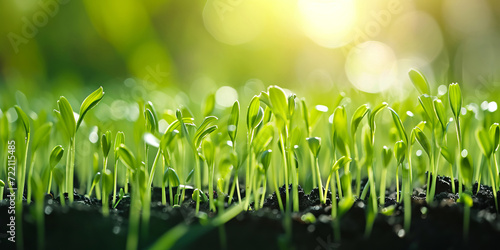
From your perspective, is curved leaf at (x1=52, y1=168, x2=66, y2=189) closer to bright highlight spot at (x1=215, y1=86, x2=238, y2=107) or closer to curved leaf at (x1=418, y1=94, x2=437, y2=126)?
curved leaf at (x1=418, y1=94, x2=437, y2=126)

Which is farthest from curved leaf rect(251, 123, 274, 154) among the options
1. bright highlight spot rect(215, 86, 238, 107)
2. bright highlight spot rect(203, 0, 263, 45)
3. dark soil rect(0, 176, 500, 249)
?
Result: bright highlight spot rect(203, 0, 263, 45)

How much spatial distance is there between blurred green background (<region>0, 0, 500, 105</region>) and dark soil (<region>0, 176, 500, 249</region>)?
214 centimetres

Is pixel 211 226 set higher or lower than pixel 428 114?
lower

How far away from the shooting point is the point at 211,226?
627 mm

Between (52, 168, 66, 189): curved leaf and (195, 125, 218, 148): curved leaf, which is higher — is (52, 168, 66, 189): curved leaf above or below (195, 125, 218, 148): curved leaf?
below

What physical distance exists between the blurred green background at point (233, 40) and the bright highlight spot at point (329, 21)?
0.01 meters

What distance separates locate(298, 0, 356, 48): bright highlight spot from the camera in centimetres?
322

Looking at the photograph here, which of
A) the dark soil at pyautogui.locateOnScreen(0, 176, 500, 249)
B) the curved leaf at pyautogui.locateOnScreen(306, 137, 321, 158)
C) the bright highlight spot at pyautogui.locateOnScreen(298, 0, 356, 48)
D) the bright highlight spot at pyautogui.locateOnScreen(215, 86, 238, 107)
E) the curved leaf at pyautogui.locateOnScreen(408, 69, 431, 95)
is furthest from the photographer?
the bright highlight spot at pyautogui.locateOnScreen(298, 0, 356, 48)

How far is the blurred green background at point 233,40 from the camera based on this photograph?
338cm

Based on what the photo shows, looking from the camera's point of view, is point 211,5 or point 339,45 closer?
point 211,5

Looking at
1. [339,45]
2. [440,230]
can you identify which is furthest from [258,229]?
[339,45]

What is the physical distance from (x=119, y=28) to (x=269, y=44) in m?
1.69

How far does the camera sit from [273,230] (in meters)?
0.67

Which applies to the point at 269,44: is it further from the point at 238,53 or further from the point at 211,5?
the point at 211,5
